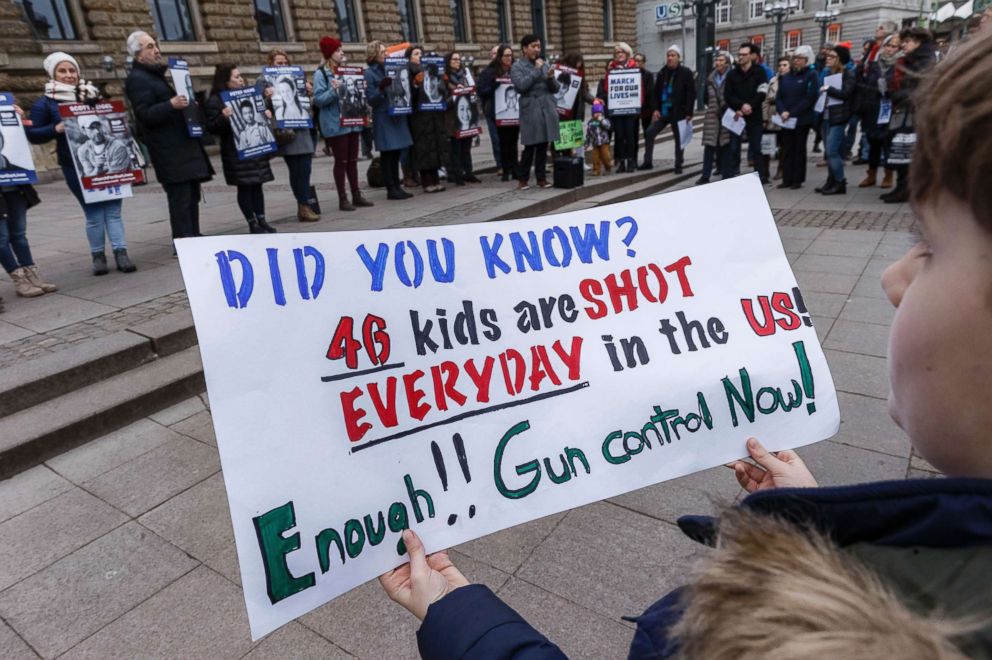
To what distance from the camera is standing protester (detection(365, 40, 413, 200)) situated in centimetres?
772

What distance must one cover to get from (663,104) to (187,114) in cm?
720

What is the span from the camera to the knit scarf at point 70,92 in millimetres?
5129

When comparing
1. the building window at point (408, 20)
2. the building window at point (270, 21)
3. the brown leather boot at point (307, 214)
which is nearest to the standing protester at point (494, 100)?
the brown leather boot at point (307, 214)

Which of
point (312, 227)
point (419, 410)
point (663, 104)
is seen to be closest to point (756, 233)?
point (419, 410)

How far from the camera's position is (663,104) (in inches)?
387

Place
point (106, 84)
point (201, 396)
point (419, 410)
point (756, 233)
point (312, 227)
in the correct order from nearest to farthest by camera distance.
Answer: point (419, 410) → point (756, 233) → point (201, 396) → point (312, 227) → point (106, 84)

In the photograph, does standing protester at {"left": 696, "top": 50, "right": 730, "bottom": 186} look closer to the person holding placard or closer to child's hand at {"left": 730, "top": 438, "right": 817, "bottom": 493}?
the person holding placard

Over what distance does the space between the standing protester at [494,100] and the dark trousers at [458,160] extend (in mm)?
549

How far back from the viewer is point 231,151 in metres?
5.98

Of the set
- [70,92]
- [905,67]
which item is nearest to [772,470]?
[70,92]

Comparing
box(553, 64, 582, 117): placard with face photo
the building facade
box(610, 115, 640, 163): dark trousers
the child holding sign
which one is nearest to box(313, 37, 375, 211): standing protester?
box(553, 64, 582, 117): placard with face photo

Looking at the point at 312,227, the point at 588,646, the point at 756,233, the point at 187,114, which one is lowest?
the point at 588,646

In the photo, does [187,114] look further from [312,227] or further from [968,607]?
[968,607]

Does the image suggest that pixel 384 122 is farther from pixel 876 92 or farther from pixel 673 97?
pixel 876 92
